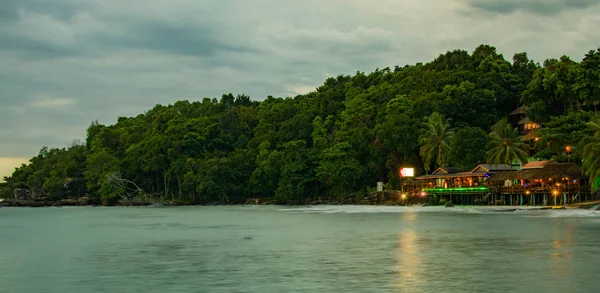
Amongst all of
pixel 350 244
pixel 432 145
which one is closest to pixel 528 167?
pixel 432 145

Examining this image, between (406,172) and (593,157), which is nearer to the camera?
(593,157)

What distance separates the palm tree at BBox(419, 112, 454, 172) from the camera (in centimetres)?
9138

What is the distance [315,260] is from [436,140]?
214ft

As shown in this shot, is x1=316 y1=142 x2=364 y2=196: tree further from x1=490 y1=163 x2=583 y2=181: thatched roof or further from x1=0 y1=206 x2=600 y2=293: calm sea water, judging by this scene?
x1=0 y1=206 x2=600 y2=293: calm sea water

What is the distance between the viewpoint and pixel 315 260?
29406mm

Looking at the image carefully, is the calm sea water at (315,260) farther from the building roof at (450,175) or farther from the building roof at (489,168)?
the building roof at (450,175)

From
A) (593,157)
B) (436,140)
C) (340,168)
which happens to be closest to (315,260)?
(593,157)

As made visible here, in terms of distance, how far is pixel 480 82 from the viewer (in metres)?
99.9

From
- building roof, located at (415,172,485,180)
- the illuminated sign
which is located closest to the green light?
building roof, located at (415,172,485,180)

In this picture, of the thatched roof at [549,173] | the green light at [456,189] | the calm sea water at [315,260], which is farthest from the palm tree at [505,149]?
the calm sea water at [315,260]

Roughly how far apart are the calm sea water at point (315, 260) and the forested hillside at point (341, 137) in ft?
95.5

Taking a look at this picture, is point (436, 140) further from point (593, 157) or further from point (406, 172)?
point (593, 157)

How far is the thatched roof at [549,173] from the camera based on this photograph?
229 ft

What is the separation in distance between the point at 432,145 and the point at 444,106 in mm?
8122
